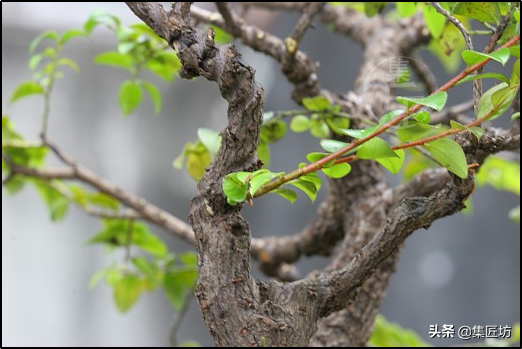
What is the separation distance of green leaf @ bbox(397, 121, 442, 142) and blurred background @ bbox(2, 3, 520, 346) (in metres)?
1.15

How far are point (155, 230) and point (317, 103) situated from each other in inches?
46.1

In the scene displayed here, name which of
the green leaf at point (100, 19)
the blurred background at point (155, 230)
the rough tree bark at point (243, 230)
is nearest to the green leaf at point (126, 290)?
the green leaf at point (100, 19)

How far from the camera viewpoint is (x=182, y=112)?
1.74 m

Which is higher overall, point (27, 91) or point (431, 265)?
point (27, 91)

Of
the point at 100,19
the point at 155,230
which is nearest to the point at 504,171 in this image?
the point at 100,19

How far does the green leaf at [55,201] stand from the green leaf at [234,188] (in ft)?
1.94

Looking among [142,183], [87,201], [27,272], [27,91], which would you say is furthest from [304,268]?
[27,91]

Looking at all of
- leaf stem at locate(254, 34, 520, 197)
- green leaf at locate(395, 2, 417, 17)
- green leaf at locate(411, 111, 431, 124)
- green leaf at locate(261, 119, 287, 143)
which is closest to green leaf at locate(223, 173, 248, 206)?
leaf stem at locate(254, 34, 520, 197)

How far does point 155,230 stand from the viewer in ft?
5.72

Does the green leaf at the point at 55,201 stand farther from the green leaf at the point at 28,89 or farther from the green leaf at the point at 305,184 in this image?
the green leaf at the point at 305,184

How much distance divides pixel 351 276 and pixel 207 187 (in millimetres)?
122

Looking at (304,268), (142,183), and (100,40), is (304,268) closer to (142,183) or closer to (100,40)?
(142,183)

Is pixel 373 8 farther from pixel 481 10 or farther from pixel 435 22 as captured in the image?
pixel 481 10

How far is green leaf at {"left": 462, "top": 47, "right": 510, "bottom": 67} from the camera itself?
1.20 ft
